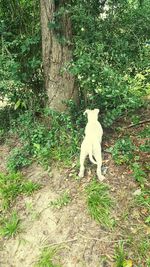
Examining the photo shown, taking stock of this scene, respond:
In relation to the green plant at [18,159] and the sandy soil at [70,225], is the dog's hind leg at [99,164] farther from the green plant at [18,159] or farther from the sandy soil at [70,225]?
the green plant at [18,159]

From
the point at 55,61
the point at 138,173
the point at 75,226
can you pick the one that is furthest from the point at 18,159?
the point at 138,173

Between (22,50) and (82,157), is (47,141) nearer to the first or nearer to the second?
(82,157)

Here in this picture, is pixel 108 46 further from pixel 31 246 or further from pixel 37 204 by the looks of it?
pixel 31 246

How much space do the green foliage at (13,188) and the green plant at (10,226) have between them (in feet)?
0.58

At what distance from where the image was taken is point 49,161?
4.46 m

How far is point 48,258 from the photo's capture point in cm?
348

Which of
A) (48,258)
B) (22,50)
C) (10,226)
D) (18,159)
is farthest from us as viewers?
(22,50)

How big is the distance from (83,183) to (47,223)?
0.61m

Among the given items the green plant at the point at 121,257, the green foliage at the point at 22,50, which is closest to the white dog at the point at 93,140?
the green plant at the point at 121,257

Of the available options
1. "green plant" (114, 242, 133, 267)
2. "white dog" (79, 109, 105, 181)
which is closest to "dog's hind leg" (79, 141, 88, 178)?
"white dog" (79, 109, 105, 181)

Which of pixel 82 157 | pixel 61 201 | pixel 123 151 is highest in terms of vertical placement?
pixel 82 157

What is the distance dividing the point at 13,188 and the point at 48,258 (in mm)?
1029

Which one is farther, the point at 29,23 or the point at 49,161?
the point at 29,23

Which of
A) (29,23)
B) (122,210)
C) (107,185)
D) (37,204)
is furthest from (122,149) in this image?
(29,23)
